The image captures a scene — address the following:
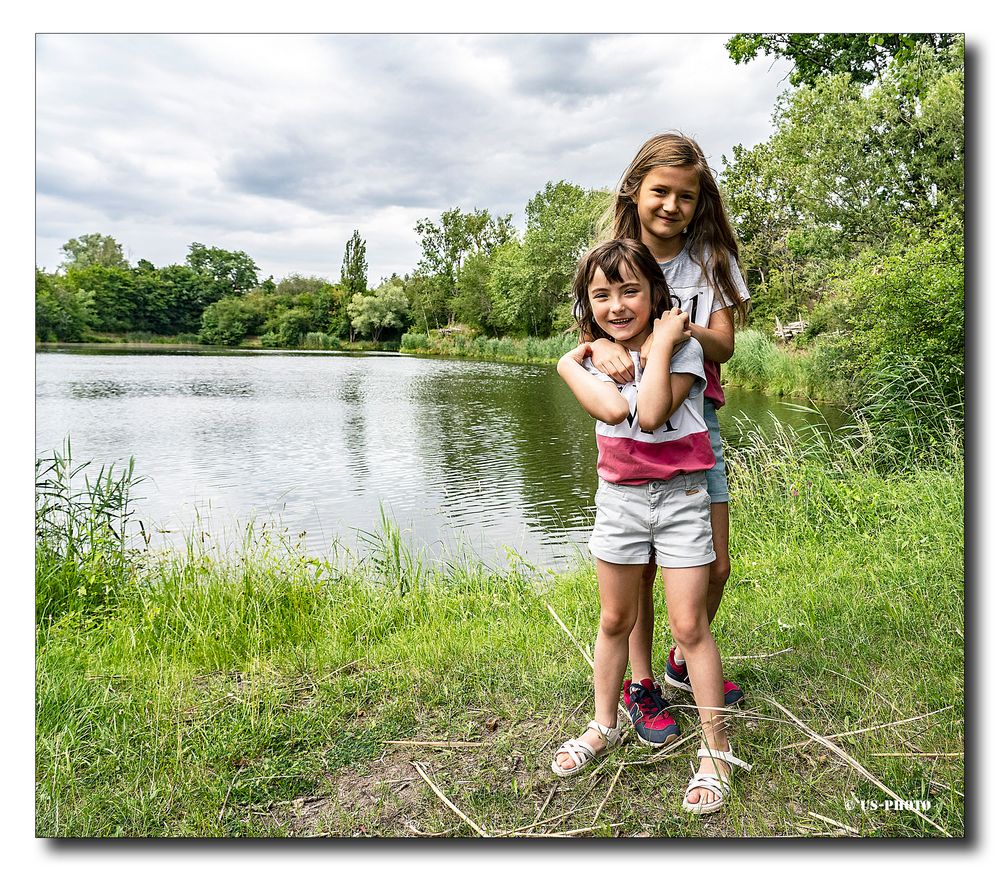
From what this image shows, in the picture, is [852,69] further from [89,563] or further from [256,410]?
[256,410]

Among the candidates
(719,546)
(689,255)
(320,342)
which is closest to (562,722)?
(719,546)

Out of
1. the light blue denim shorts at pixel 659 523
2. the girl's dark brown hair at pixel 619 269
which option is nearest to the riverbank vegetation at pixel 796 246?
the girl's dark brown hair at pixel 619 269

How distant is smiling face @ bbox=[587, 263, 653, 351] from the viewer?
1.88 metres

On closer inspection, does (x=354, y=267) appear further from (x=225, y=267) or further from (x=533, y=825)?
(x=533, y=825)

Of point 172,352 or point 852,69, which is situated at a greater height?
point 852,69

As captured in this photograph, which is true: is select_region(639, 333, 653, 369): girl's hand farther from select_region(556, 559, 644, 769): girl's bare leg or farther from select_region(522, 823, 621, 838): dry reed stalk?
select_region(522, 823, 621, 838): dry reed stalk

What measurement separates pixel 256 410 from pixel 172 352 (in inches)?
204

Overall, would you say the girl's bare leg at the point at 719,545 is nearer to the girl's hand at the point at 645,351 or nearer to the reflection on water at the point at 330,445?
the girl's hand at the point at 645,351

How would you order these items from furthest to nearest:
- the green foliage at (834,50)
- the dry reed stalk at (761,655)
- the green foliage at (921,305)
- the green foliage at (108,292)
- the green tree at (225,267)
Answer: the green foliage at (921,305)
the green tree at (225,267)
the green foliage at (834,50)
the green foliage at (108,292)
the dry reed stalk at (761,655)

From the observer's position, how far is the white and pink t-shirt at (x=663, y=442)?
182cm

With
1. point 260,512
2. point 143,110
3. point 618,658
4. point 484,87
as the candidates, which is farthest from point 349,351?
point 618,658

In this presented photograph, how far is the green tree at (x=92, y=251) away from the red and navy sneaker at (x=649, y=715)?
2782 mm

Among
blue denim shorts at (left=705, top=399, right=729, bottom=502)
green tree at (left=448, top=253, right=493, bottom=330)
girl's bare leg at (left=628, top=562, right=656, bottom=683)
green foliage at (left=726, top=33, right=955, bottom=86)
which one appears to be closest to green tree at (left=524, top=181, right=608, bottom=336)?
green tree at (left=448, top=253, right=493, bottom=330)

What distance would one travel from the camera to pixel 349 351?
19.4ft
